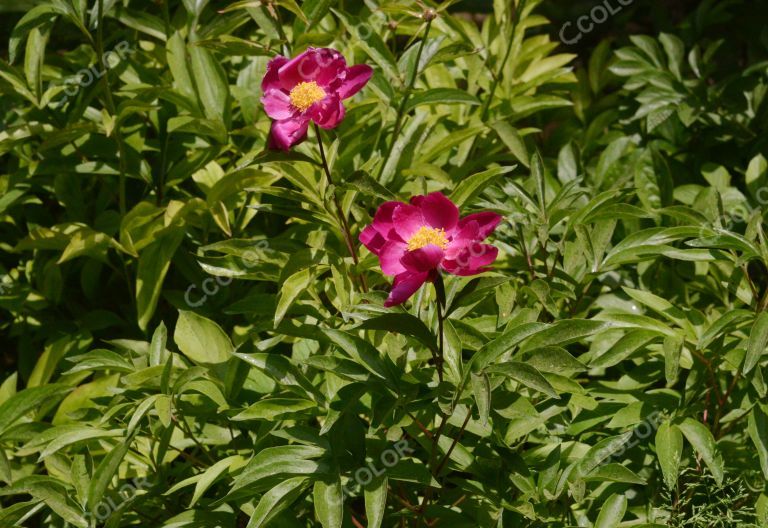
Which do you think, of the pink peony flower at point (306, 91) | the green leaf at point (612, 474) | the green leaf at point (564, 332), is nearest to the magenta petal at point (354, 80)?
the pink peony flower at point (306, 91)

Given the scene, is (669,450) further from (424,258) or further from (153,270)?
(153,270)

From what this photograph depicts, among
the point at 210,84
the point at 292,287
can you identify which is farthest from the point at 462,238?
the point at 210,84

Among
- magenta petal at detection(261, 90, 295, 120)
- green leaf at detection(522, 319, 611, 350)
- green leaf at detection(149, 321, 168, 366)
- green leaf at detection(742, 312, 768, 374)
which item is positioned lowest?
green leaf at detection(149, 321, 168, 366)

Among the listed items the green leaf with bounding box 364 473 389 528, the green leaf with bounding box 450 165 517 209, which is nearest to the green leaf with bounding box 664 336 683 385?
the green leaf with bounding box 450 165 517 209

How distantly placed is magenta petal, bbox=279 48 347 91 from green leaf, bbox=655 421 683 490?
0.94m

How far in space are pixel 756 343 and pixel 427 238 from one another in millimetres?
667

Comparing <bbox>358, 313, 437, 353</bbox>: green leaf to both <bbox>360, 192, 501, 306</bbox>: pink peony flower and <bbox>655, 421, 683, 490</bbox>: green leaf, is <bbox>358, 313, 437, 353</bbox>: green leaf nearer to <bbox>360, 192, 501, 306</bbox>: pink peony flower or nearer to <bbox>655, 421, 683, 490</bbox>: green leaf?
<bbox>360, 192, 501, 306</bbox>: pink peony flower

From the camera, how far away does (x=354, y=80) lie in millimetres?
1674

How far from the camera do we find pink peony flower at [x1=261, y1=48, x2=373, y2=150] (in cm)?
159

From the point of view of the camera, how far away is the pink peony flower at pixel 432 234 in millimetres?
1436

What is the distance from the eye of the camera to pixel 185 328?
74.5 inches

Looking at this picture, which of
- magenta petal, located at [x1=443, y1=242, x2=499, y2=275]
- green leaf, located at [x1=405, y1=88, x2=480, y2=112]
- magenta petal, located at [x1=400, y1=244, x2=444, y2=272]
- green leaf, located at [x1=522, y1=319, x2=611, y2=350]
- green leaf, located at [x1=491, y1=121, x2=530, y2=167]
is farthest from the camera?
green leaf, located at [x1=491, y1=121, x2=530, y2=167]

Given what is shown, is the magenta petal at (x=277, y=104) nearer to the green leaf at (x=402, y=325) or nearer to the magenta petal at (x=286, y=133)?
the magenta petal at (x=286, y=133)

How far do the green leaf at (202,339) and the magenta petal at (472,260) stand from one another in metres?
0.65
